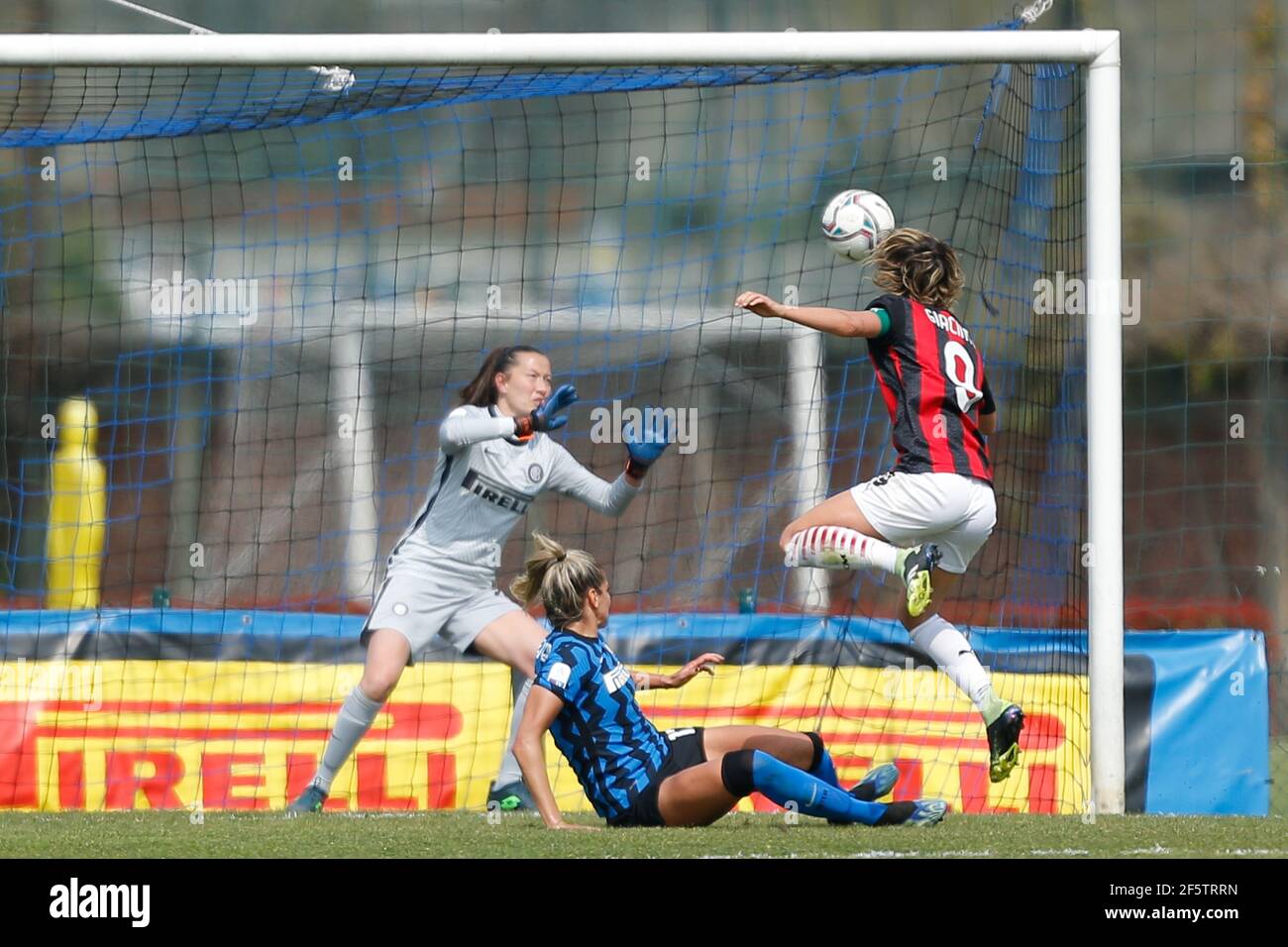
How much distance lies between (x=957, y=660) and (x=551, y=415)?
1.87m

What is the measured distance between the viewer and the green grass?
4.69m

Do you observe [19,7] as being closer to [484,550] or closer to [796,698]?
[484,550]

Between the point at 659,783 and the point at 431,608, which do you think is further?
the point at 431,608

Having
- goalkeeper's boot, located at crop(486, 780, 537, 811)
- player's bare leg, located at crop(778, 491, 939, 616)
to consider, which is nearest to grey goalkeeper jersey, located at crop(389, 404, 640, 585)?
goalkeeper's boot, located at crop(486, 780, 537, 811)

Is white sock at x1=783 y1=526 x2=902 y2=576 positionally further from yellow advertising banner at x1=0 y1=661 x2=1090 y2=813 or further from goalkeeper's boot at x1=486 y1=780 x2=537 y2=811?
goalkeeper's boot at x1=486 y1=780 x2=537 y2=811

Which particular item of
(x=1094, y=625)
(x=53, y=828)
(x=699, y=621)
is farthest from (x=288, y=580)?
(x=1094, y=625)

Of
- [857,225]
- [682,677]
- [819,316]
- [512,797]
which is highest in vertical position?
[857,225]

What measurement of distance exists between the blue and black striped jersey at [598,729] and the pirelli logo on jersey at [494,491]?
64.5 inches

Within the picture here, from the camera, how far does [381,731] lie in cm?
742

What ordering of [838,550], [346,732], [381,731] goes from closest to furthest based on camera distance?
1. [838,550]
2. [346,732]
3. [381,731]

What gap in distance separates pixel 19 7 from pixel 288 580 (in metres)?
5.16

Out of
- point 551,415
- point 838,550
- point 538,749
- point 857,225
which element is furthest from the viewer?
point 551,415

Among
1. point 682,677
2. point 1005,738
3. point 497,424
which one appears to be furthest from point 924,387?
point 497,424
